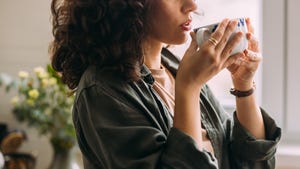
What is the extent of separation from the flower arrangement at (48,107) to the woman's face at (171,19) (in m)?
0.83

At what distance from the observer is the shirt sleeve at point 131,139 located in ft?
2.60

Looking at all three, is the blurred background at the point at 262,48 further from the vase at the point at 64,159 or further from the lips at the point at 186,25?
the lips at the point at 186,25

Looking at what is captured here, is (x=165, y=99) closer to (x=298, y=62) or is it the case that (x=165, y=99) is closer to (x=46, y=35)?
(x=298, y=62)

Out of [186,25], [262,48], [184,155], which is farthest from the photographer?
[262,48]

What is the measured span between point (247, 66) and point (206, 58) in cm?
18

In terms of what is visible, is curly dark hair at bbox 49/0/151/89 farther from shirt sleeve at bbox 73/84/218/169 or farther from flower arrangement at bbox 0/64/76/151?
flower arrangement at bbox 0/64/76/151

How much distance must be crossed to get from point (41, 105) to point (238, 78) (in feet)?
3.01

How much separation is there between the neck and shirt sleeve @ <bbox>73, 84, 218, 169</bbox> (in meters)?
0.15

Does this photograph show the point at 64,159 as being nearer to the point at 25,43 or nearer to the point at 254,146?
the point at 25,43

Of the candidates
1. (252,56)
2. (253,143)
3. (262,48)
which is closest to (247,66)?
(252,56)

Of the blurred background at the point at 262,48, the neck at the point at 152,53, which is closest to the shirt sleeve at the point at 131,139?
the neck at the point at 152,53

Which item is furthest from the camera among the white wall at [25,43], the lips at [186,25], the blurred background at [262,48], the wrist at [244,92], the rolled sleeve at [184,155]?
the white wall at [25,43]

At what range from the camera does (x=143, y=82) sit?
0.88m

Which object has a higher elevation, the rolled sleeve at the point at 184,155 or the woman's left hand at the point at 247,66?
the woman's left hand at the point at 247,66
